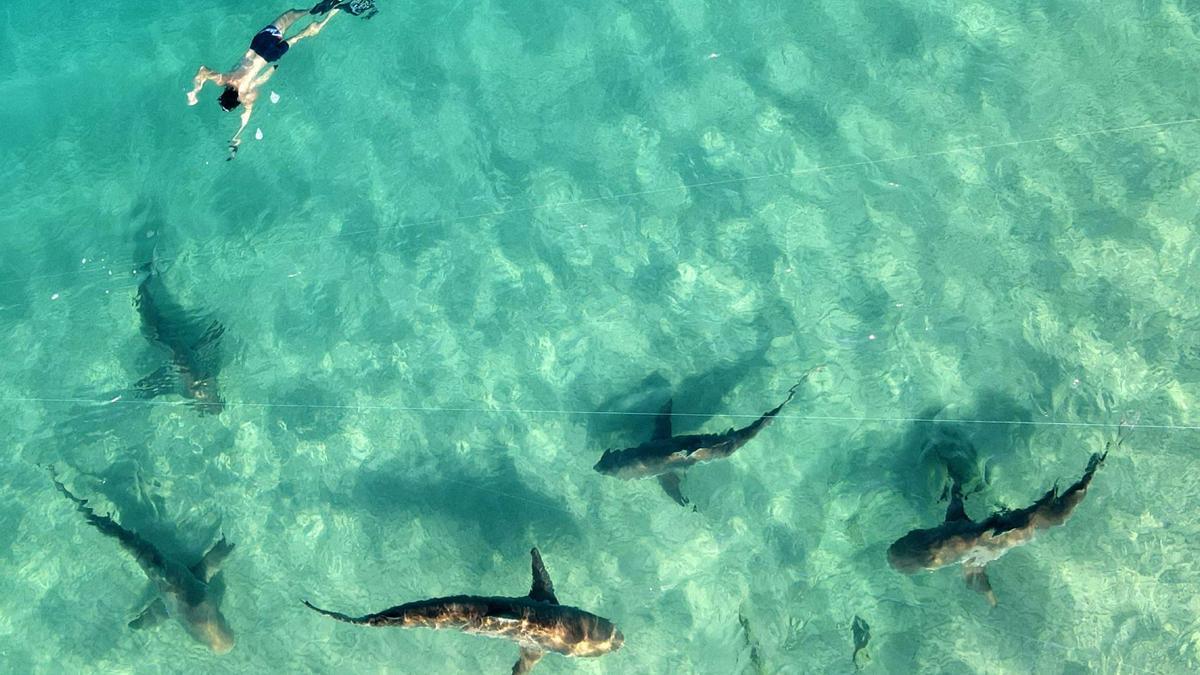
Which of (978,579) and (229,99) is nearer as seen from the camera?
(978,579)

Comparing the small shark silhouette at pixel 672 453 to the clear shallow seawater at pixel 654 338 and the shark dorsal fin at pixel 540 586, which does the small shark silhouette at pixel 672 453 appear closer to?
the clear shallow seawater at pixel 654 338

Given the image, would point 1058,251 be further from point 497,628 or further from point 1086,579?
→ point 497,628

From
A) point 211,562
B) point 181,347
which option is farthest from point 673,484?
point 181,347

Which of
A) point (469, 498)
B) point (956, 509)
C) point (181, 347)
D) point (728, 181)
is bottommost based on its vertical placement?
point (469, 498)

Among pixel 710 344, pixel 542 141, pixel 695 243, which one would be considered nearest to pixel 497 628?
pixel 710 344

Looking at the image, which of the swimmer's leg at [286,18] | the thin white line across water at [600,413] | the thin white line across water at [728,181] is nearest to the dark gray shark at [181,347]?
the thin white line across water at [600,413]

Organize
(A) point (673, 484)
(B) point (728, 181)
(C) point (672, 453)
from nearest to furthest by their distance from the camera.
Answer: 1. (C) point (672, 453)
2. (A) point (673, 484)
3. (B) point (728, 181)

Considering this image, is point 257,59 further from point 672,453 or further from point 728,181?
point 672,453
